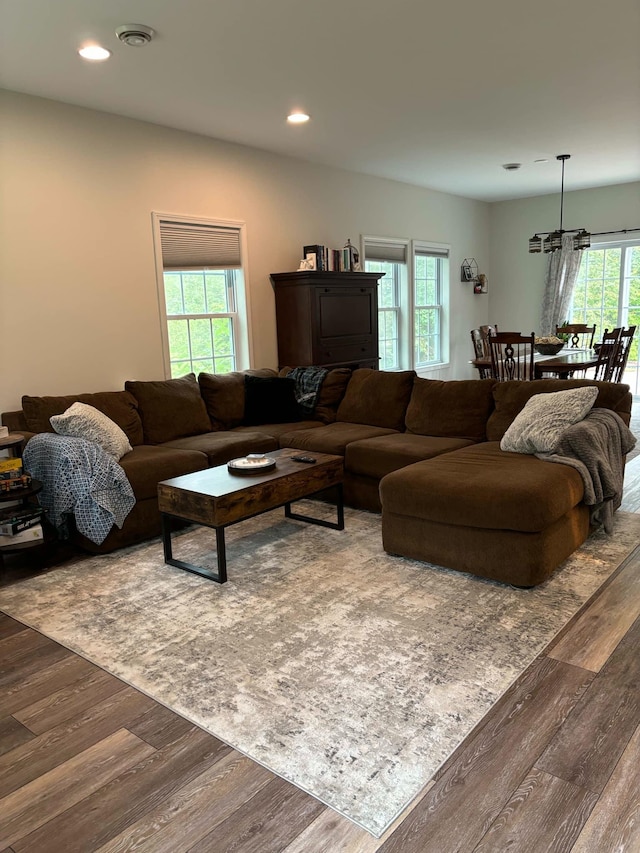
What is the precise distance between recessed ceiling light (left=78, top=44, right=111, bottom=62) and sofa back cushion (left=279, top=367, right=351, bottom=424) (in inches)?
102

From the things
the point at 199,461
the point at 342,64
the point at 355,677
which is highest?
the point at 342,64

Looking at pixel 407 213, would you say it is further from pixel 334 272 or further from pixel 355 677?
pixel 355 677

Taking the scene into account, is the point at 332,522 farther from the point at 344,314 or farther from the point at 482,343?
the point at 482,343

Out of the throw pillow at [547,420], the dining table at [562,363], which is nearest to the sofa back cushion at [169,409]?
the throw pillow at [547,420]

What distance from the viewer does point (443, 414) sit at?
14.0ft

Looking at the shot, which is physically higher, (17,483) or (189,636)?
(17,483)

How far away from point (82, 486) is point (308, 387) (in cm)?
213

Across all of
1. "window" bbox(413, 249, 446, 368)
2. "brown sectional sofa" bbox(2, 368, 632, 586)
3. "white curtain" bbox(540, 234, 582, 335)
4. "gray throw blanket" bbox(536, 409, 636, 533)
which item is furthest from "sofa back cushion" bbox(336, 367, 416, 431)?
"white curtain" bbox(540, 234, 582, 335)

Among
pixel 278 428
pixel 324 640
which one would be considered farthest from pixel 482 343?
pixel 324 640

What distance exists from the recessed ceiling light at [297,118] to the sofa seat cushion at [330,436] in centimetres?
221

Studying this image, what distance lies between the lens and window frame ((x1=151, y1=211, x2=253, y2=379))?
468 cm

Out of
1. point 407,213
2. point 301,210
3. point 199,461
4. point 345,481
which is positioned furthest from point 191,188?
point 407,213

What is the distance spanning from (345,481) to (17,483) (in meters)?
1.95

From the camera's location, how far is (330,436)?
4254 millimetres
